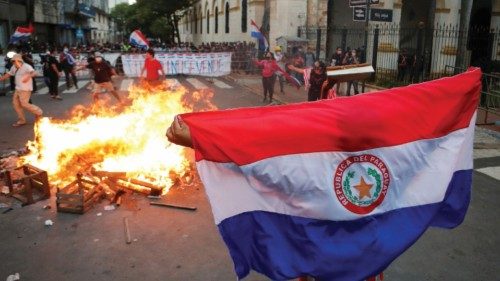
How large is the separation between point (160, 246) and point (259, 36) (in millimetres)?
20139

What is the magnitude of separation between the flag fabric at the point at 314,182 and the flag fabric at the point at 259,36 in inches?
847

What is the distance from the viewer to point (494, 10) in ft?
75.4

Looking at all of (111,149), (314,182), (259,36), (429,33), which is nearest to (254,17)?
(259,36)

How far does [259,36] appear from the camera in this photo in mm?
24109

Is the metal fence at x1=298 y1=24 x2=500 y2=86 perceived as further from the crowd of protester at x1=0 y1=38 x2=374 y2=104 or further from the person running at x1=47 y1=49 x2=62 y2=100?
the person running at x1=47 y1=49 x2=62 y2=100

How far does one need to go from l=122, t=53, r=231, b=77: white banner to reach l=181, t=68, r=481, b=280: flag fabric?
903 inches

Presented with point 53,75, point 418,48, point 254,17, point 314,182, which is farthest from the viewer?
point 254,17

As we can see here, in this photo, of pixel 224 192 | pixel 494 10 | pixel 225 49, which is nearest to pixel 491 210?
pixel 224 192

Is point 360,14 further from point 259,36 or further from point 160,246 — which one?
point 259,36

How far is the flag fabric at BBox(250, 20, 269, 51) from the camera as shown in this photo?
78.7 feet

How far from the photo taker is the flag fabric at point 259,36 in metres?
24.0

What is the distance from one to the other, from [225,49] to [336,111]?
25578 mm

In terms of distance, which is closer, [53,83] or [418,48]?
[418,48]

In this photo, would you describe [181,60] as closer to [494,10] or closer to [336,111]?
[494,10]
